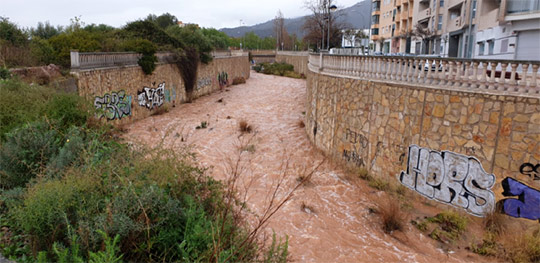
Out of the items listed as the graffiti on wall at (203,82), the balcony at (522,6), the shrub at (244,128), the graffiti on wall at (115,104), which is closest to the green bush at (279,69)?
the graffiti on wall at (203,82)

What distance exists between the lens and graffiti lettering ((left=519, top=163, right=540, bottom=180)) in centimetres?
897

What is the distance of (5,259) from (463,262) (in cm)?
842

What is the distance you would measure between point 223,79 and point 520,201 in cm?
3273

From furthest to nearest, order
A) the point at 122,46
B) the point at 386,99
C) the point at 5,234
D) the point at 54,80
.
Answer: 1. the point at 122,46
2. the point at 54,80
3. the point at 386,99
4. the point at 5,234

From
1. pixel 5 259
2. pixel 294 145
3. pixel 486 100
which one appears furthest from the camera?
pixel 294 145

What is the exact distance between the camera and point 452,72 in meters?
10.2

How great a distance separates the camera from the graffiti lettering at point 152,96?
71.3ft

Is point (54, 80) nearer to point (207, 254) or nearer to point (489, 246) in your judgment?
point (207, 254)

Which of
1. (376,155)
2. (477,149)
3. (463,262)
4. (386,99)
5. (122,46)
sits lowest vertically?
(463,262)

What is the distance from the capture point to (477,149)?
988 centimetres

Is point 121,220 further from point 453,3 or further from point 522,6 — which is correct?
point 453,3

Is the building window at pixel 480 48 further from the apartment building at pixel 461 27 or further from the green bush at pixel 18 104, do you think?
the green bush at pixel 18 104

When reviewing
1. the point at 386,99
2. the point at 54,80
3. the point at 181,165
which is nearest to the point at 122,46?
the point at 54,80

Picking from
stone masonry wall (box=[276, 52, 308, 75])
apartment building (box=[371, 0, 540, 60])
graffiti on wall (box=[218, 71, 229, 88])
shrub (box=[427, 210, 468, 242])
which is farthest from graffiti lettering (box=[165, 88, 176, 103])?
stone masonry wall (box=[276, 52, 308, 75])
